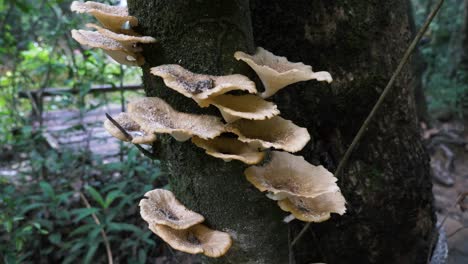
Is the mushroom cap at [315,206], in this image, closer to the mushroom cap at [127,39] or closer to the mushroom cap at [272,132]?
the mushroom cap at [272,132]

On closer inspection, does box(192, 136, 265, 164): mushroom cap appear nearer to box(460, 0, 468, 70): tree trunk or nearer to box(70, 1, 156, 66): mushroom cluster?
box(70, 1, 156, 66): mushroom cluster

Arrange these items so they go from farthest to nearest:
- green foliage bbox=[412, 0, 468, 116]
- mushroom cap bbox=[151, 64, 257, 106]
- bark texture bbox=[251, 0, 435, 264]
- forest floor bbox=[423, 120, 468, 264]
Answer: green foliage bbox=[412, 0, 468, 116]
forest floor bbox=[423, 120, 468, 264]
bark texture bbox=[251, 0, 435, 264]
mushroom cap bbox=[151, 64, 257, 106]

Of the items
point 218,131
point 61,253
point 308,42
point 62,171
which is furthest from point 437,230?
point 62,171

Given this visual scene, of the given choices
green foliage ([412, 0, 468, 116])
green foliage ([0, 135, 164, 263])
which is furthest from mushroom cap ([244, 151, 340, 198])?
green foliage ([412, 0, 468, 116])

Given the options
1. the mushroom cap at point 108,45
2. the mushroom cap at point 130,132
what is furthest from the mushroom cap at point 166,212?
the mushroom cap at point 108,45

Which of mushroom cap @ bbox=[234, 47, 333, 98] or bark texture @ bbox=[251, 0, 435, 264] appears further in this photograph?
bark texture @ bbox=[251, 0, 435, 264]

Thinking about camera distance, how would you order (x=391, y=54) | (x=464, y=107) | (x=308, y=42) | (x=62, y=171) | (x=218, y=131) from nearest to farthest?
1. (x=218, y=131)
2. (x=308, y=42)
3. (x=391, y=54)
4. (x=62, y=171)
5. (x=464, y=107)

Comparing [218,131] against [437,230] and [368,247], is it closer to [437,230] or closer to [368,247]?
[368,247]
